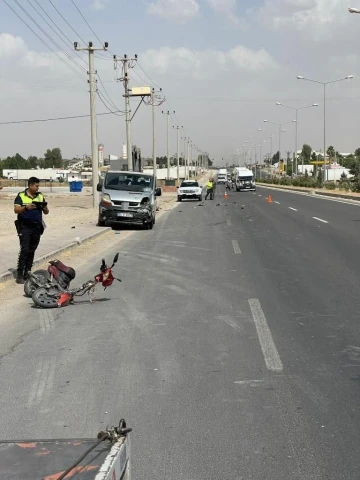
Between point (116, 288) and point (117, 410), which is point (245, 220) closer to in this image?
point (116, 288)

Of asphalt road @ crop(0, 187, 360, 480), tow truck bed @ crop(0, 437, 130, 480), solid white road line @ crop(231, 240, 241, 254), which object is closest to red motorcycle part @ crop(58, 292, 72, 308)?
asphalt road @ crop(0, 187, 360, 480)

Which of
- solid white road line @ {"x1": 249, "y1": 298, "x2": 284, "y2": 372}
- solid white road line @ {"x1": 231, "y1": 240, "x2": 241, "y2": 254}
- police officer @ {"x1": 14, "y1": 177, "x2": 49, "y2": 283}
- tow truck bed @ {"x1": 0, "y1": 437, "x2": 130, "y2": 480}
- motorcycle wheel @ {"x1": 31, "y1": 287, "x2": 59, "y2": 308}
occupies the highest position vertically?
police officer @ {"x1": 14, "y1": 177, "x2": 49, "y2": 283}

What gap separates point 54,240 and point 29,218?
703cm

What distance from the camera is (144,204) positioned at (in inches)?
867

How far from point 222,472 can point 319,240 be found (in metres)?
13.9

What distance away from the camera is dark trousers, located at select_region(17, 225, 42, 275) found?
1003 cm

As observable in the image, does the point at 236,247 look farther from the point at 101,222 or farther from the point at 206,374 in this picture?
the point at 206,374

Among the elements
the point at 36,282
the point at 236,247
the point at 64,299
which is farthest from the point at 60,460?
the point at 236,247

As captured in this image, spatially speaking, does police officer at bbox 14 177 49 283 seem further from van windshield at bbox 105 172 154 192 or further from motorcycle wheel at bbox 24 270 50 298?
van windshield at bbox 105 172 154 192

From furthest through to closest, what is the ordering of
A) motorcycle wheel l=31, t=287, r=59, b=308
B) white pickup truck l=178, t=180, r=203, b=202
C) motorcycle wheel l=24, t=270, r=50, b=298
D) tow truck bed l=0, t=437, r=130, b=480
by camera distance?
1. white pickup truck l=178, t=180, r=203, b=202
2. motorcycle wheel l=24, t=270, r=50, b=298
3. motorcycle wheel l=31, t=287, r=59, b=308
4. tow truck bed l=0, t=437, r=130, b=480

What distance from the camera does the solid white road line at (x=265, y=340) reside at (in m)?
5.77

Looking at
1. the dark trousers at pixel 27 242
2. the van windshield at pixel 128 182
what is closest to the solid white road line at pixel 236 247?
the dark trousers at pixel 27 242

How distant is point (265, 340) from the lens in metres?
6.60

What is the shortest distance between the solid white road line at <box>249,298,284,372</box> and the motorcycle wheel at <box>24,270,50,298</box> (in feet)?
10.0
